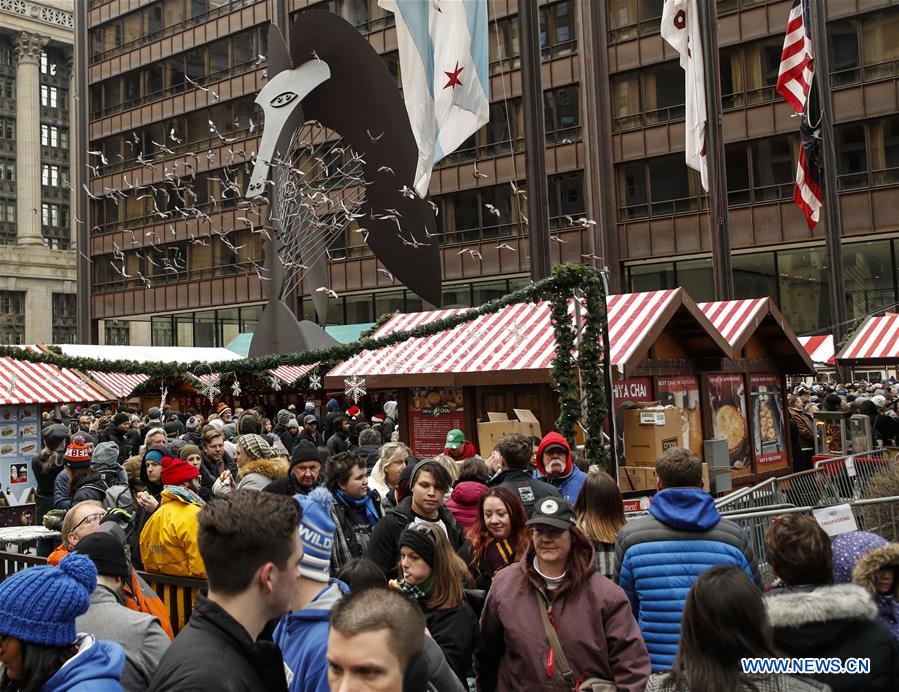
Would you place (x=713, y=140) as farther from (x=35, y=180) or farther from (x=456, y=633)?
(x=35, y=180)

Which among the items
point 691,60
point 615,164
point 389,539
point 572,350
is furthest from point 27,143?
point 389,539

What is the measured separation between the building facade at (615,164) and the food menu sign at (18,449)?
41.2 ft

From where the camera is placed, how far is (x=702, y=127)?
17672 millimetres

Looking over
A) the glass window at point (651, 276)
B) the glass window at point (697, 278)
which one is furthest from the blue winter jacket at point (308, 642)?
the glass window at point (651, 276)

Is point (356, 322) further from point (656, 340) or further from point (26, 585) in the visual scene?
point (26, 585)

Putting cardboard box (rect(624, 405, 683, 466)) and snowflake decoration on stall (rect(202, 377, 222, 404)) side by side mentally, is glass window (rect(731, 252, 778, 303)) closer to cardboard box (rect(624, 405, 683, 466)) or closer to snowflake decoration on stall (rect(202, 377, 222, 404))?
cardboard box (rect(624, 405, 683, 466))

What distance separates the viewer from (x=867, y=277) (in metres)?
36.0

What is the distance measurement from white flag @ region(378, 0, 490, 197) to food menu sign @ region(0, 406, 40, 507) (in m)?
10.1

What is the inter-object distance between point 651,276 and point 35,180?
200ft

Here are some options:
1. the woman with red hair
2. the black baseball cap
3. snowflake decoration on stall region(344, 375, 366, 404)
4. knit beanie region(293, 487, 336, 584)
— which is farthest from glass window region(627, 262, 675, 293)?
knit beanie region(293, 487, 336, 584)

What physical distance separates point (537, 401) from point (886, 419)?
6.37m

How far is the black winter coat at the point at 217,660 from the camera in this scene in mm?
2443

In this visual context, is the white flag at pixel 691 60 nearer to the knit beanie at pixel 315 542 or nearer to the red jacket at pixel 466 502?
the red jacket at pixel 466 502

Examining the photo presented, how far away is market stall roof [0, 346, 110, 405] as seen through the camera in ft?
56.9
